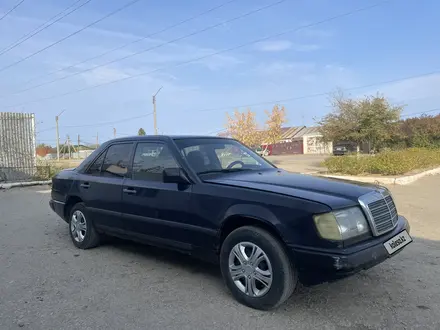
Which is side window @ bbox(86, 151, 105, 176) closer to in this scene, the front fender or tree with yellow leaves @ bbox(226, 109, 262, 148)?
the front fender

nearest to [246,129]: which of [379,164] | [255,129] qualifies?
[255,129]

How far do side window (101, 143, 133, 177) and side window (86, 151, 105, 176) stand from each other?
0.32 feet

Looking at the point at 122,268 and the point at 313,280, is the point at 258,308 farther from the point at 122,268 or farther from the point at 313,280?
the point at 122,268

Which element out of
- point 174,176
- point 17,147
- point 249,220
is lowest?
point 249,220

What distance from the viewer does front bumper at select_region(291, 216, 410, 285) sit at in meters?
3.13

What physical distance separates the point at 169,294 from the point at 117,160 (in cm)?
208

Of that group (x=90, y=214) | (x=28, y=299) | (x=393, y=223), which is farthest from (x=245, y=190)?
(x=90, y=214)

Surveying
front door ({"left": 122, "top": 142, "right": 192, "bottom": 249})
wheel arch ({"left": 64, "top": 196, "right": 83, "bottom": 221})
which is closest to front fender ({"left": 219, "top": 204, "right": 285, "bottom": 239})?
front door ({"left": 122, "top": 142, "right": 192, "bottom": 249})

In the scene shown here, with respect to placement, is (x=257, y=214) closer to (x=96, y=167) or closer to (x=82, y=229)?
(x=96, y=167)

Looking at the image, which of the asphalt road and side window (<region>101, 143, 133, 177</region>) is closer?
the asphalt road

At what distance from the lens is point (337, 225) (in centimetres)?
321

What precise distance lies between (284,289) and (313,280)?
26 centimetres

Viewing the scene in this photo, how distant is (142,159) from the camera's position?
16.2ft

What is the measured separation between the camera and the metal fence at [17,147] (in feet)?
51.1
